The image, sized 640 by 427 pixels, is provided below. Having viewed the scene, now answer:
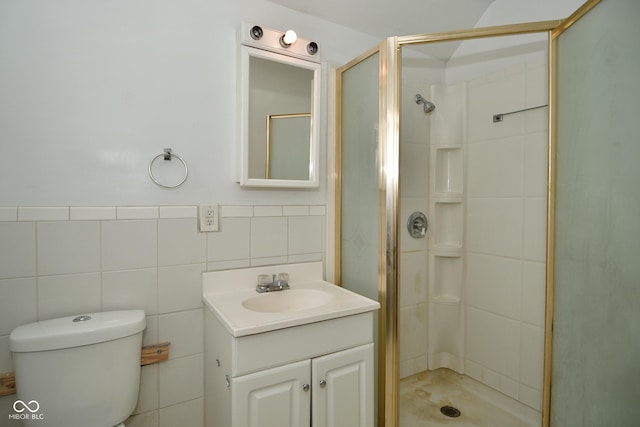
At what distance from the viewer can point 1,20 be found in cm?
110

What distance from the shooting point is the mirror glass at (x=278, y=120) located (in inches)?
57.8

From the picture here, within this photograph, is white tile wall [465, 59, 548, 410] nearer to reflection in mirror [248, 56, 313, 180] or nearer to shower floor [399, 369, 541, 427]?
shower floor [399, 369, 541, 427]

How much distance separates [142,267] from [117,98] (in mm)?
674

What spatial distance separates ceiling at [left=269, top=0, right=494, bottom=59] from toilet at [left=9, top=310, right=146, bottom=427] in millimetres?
1596

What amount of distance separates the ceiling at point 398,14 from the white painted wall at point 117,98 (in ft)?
0.82

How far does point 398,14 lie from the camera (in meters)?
1.81

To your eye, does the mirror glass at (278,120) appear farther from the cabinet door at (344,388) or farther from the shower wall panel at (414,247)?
the cabinet door at (344,388)

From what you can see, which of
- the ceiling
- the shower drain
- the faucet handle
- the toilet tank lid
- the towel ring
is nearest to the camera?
the toilet tank lid

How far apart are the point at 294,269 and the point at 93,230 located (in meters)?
0.87

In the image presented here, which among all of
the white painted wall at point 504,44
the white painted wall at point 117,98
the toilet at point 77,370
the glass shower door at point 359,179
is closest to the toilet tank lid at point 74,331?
the toilet at point 77,370

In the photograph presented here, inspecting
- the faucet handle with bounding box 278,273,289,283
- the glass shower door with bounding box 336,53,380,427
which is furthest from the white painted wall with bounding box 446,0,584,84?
the faucet handle with bounding box 278,273,289,283

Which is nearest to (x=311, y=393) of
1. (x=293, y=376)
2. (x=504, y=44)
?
(x=293, y=376)

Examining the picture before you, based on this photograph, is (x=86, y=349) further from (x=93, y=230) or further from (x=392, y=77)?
(x=392, y=77)

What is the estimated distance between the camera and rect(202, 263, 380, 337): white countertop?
1.07 m
